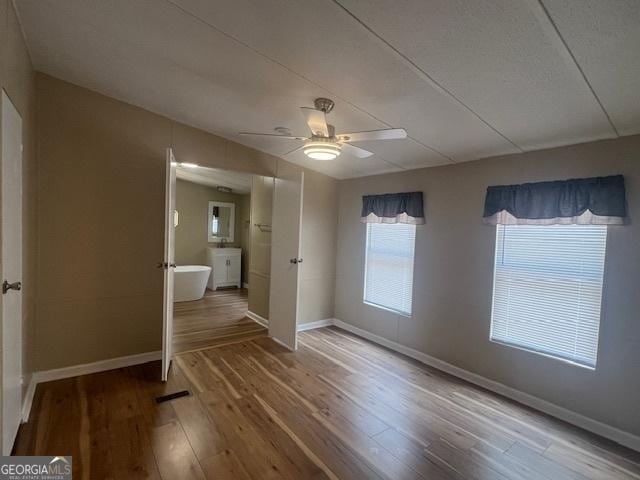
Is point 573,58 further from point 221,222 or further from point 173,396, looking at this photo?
point 221,222

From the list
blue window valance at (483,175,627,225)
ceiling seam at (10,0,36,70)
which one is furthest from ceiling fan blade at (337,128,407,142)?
ceiling seam at (10,0,36,70)

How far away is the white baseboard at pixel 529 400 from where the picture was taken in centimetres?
218

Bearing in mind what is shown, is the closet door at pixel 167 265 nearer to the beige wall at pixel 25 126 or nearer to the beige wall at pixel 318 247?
the beige wall at pixel 25 126

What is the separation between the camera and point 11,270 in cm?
170

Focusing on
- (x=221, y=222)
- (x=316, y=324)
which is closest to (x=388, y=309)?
(x=316, y=324)

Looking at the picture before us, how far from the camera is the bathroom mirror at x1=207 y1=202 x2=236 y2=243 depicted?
700cm

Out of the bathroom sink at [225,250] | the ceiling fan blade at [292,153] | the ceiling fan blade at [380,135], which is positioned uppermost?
the ceiling fan blade at [292,153]

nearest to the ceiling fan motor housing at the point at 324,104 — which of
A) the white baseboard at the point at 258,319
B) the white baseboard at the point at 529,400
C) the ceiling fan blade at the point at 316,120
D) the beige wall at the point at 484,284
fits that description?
the ceiling fan blade at the point at 316,120

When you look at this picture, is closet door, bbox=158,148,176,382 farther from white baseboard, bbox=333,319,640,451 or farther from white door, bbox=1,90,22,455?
white baseboard, bbox=333,319,640,451

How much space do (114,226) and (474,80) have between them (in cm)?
320

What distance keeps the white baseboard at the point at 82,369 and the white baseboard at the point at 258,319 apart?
1471mm

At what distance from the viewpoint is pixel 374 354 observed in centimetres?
362

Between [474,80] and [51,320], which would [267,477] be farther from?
[474,80]

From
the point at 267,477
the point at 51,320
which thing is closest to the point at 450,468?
the point at 267,477
